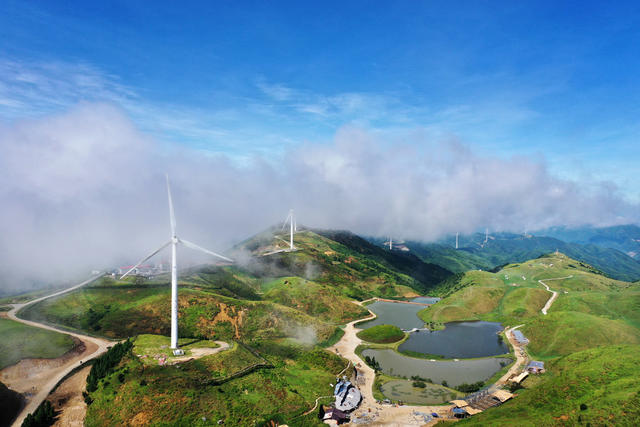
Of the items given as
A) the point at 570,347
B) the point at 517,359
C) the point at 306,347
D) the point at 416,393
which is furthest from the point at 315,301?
the point at 570,347

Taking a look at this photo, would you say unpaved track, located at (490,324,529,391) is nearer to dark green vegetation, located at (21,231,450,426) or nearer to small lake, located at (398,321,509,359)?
small lake, located at (398,321,509,359)

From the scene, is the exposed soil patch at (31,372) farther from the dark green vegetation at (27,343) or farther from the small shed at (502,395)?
the small shed at (502,395)

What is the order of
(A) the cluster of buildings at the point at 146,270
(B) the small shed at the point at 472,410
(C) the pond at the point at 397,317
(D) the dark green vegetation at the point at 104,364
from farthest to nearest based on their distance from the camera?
1. (C) the pond at the point at 397,317
2. (A) the cluster of buildings at the point at 146,270
3. (B) the small shed at the point at 472,410
4. (D) the dark green vegetation at the point at 104,364

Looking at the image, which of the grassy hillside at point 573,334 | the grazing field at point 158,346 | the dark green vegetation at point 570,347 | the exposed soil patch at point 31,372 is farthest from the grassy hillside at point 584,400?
the exposed soil patch at point 31,372

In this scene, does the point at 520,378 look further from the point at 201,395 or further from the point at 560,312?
the point at 201,395

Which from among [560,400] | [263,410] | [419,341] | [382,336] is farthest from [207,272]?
[560,400]

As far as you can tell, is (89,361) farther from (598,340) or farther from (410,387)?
(598,340)
